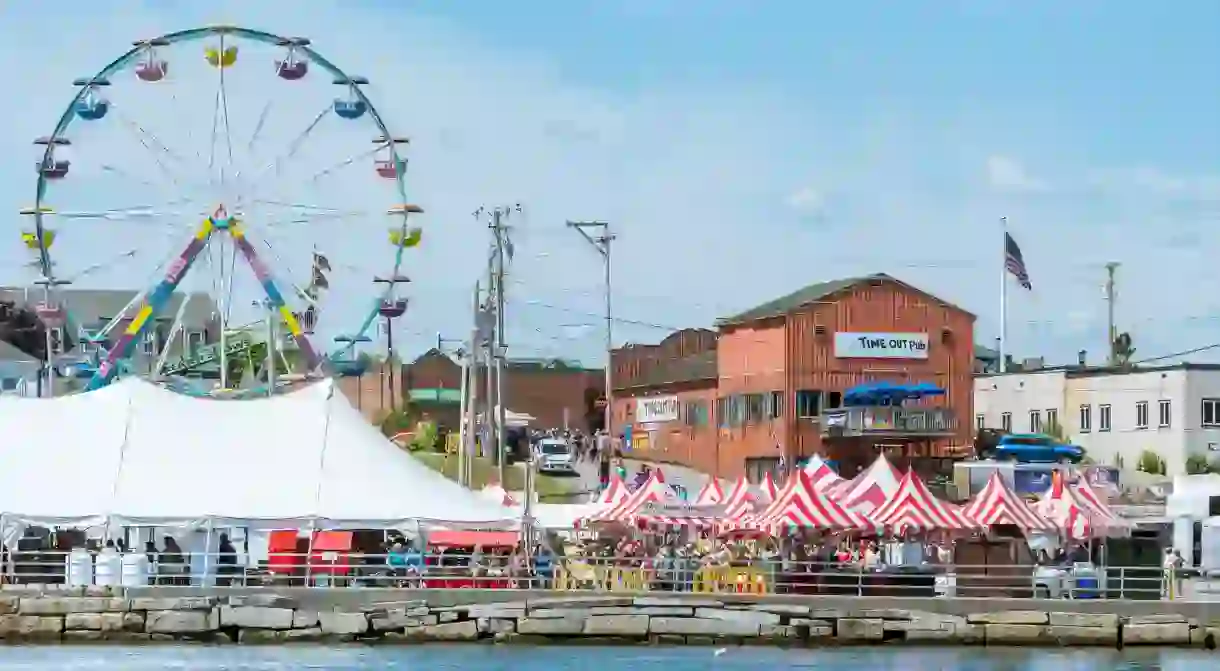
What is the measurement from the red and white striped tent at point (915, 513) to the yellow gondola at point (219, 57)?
26736mm

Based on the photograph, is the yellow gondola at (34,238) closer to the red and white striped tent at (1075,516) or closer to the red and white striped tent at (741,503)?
the red and white striped tent at (741,503)

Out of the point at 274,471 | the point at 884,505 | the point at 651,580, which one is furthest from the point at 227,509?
the point at 884,505

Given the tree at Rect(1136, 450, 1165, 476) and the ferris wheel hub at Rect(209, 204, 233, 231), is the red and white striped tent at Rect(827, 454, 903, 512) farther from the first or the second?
the tree at Rect(1136, 450, 1165, 476)

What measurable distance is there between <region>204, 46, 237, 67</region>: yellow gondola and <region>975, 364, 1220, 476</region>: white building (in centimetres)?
3647

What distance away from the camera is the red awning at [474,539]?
45.8 m

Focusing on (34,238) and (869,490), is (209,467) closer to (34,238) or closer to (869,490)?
(869,490)

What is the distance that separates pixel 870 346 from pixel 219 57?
2870cm

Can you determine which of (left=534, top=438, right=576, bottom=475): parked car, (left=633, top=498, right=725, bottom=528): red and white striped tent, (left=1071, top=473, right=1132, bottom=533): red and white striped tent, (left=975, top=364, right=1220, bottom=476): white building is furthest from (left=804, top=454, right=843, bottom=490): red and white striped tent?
(left=534, top=438, right=576, bottom=475): parked car

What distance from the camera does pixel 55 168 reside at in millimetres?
64750

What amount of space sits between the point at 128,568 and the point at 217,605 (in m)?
3.64

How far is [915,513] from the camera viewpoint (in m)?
43.4

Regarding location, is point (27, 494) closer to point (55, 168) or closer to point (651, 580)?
point (651, 580)

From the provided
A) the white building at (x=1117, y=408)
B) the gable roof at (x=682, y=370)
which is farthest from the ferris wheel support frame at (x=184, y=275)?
the white building at (x=1117, y=408)

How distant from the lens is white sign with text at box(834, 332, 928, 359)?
268 feet
